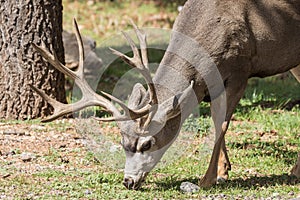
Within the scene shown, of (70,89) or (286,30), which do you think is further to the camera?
(70,89)

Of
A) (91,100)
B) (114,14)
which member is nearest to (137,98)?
(91,100)

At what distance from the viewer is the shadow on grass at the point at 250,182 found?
6766 mm

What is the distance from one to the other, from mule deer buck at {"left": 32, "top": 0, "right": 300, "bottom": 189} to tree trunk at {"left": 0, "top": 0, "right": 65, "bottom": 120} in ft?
7.41

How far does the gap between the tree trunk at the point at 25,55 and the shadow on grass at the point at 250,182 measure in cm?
282

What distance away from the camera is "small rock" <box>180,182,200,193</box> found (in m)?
6.57

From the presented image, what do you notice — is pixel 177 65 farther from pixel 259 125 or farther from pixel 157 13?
pixel 157 13

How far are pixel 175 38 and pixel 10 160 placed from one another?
6.77 feet

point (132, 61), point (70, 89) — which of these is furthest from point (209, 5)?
point (70, 89)

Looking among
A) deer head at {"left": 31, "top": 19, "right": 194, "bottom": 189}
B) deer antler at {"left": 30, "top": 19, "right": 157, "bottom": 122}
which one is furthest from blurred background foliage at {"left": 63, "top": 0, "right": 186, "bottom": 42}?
deer head at {"left": 31, "top": 19, "right": 194, "bottom": 189}

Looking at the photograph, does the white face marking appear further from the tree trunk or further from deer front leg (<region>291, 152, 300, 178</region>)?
the tree trunk

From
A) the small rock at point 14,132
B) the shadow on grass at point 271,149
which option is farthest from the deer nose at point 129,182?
the small rock at point 14,132

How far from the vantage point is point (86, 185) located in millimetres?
6738

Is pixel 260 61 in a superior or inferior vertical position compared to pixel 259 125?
superior

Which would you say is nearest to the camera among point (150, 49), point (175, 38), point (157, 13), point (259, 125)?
point (175, 38)
